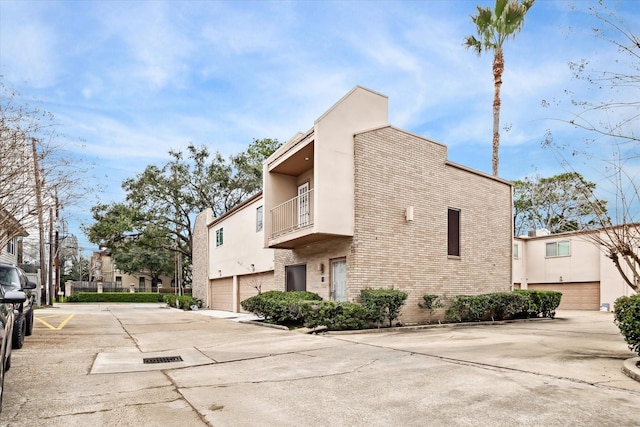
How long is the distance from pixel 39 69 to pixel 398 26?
9.91 m

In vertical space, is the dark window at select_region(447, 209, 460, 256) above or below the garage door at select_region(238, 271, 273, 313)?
above

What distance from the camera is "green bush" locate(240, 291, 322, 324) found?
14.2 meters

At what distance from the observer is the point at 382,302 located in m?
13.9

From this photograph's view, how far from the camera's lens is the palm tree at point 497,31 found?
902 inches

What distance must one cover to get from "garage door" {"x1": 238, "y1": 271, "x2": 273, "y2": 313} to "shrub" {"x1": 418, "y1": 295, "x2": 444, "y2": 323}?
7.51 metres

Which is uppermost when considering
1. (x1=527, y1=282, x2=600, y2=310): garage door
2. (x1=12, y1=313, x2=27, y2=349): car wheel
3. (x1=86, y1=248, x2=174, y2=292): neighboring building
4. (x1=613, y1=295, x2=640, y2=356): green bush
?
(x1=613, y1=295, x2=640, y2=356): green bush

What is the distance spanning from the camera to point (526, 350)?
30.6 feet

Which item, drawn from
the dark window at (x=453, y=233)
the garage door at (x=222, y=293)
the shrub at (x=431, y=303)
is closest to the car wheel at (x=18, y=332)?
the shrub at (x=431, y=303)

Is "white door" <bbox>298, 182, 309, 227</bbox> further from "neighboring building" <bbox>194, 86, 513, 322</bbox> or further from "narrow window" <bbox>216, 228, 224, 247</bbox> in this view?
"narrow window" <bbox>216, 228, 224, 247</bbox>

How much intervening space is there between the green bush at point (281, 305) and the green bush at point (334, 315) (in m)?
0.44

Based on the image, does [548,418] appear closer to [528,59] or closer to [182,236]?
[528,59]

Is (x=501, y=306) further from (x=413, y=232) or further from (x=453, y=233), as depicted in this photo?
(x=413, y=232)

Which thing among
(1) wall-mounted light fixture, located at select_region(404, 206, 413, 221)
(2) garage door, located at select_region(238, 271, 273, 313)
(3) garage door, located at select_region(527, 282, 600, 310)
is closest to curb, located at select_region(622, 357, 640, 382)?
(1) wall-mounted light fixture, located at select_region(404, 206, 413, 221)

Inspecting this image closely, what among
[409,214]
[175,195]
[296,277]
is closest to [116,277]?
[175,195]
